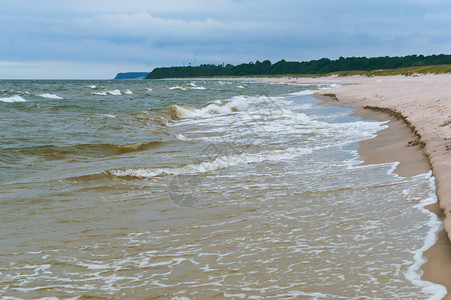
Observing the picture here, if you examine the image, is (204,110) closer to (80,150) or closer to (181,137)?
(181,137)

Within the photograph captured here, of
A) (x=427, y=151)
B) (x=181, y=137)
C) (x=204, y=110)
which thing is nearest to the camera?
(x=427, y=151)

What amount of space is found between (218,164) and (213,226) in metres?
4.60

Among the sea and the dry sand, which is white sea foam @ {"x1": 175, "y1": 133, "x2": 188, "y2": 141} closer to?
the sea

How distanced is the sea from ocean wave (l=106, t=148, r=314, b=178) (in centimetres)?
4

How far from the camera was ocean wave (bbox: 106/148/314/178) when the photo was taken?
29.9 feet

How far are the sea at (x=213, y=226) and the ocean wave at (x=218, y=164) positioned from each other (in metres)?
0.04

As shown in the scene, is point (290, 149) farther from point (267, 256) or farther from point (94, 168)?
point (267, 256)

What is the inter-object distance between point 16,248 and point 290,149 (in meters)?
8.17

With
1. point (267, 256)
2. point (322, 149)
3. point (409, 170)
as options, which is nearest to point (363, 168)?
point (409, 170)

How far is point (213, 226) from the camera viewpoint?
5625 millimetres

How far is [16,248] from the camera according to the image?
5035 mm

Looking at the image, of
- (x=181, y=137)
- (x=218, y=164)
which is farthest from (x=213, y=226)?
(x=181, y=137)

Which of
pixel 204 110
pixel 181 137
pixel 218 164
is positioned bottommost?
pixel 218 164

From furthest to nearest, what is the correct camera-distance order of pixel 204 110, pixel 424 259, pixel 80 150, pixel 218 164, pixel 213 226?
pixel 204 110 < pixel 80 150 < pixel 218 164 < pixel 213 226 < pixel 424 259
